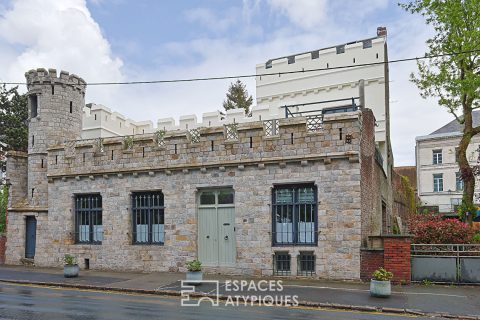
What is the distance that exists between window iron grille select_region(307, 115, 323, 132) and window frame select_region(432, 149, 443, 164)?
122ft

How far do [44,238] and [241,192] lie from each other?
8.79 m

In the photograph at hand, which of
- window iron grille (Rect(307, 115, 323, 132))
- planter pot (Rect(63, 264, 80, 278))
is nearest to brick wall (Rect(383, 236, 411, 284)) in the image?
window iron grille (Rect(307, 115, 323, 132))

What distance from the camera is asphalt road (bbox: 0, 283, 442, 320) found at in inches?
364

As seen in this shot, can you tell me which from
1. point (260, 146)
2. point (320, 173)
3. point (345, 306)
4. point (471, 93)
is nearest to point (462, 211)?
point (471, 93)

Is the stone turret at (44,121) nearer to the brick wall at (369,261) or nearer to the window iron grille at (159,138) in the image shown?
the window iron grille at (159,138)

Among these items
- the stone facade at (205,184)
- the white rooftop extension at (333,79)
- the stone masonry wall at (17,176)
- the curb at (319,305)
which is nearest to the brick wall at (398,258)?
the stone facade at (205,184)

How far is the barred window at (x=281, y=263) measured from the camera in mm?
14461

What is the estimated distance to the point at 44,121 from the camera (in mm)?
18938

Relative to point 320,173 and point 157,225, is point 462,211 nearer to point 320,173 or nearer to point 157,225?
point 320,173

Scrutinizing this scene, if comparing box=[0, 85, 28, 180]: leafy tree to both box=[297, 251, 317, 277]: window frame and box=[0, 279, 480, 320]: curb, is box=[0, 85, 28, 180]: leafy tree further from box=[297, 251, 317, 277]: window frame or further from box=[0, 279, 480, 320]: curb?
box=[297, 251, 317, 277]: window frame

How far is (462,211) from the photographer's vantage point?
18891 millimetres

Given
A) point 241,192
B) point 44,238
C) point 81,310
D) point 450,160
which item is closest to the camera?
point 81,310

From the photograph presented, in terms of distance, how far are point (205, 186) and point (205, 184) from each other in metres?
0.07

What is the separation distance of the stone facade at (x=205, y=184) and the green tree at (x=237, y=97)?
24.6 meters
